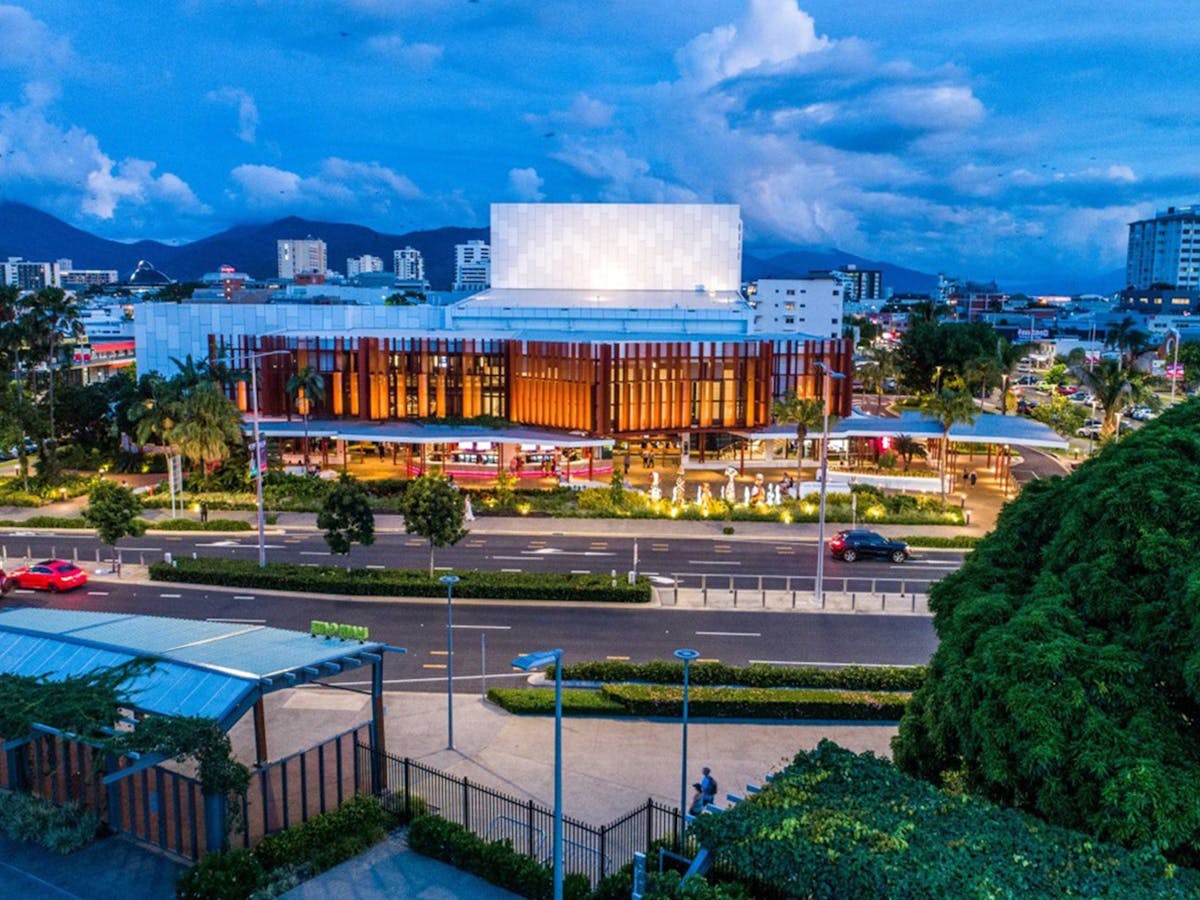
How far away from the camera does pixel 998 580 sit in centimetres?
2025

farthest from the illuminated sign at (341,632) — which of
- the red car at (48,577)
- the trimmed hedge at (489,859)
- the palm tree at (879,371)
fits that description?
the palm tree at (879,371)

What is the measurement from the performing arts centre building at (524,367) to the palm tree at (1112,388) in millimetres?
17457

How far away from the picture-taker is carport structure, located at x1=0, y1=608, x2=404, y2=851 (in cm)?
2006

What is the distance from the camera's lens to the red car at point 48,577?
3944 centimetres

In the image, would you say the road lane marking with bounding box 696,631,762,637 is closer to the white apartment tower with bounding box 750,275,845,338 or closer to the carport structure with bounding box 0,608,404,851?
the carport structure with bounding box 0,608,404,851

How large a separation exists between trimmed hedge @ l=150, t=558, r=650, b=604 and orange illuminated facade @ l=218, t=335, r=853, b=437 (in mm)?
28679

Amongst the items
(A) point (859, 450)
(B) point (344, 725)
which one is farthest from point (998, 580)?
(A) point (859, 450)

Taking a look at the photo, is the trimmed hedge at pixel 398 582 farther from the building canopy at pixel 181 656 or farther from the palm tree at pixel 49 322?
the palm tree at pixel 49 322

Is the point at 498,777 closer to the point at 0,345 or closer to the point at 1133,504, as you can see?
the point at 1133,504

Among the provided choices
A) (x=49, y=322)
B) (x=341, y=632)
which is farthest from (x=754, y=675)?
(x=49, y=322)

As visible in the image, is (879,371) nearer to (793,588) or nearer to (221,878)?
(793,588)

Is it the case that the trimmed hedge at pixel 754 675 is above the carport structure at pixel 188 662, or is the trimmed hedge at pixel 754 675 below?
below

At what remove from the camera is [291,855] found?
19.7 m

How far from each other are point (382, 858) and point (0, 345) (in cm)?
5654
